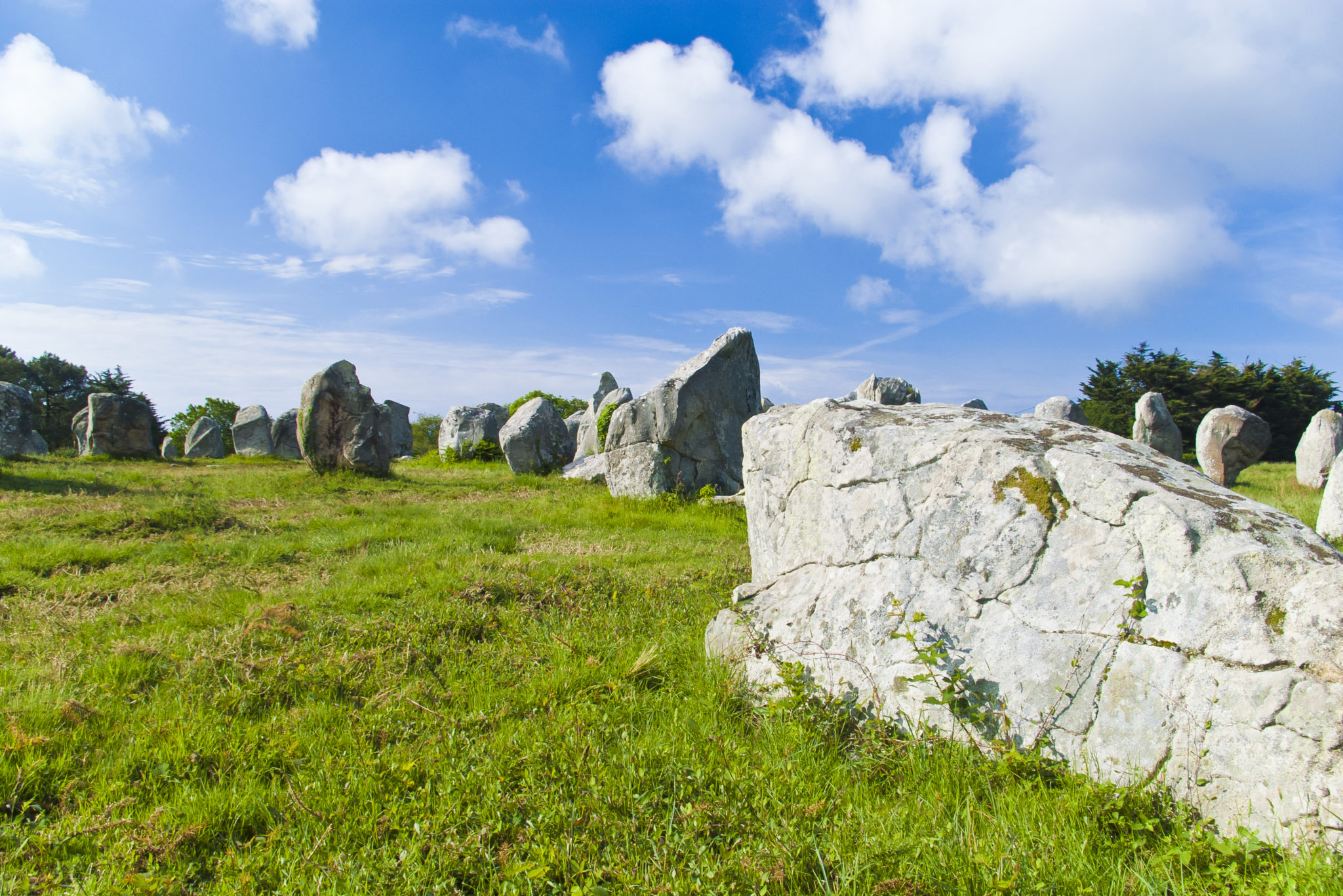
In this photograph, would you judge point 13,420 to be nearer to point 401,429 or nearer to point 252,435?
point 252,435

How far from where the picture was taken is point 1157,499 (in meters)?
3.21

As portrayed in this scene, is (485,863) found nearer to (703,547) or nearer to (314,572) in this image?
(314,572)

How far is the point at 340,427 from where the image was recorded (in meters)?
18.6

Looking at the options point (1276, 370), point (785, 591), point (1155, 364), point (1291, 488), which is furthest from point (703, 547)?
point (1276, 370)

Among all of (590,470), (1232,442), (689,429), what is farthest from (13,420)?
(1232,442)

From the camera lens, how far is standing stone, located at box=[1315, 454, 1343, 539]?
34.6 ft

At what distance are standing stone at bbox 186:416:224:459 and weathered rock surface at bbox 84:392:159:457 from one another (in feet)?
23.2

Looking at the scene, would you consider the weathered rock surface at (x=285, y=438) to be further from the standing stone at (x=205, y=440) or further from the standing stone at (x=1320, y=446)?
the standing stone at (x=1320, y=446)

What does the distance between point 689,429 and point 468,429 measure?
1421cm

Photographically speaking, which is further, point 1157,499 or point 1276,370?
point 1276,370

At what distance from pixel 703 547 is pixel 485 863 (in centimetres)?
661

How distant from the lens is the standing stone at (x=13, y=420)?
23.3 metres

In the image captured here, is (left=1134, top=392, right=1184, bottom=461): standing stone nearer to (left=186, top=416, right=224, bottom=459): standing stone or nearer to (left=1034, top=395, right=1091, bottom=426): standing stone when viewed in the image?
(left=1034, top=395, right=1091, bottom=426): standing stone

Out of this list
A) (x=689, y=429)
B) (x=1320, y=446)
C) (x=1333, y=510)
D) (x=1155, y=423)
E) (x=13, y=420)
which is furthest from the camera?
(x=13, y=420)
